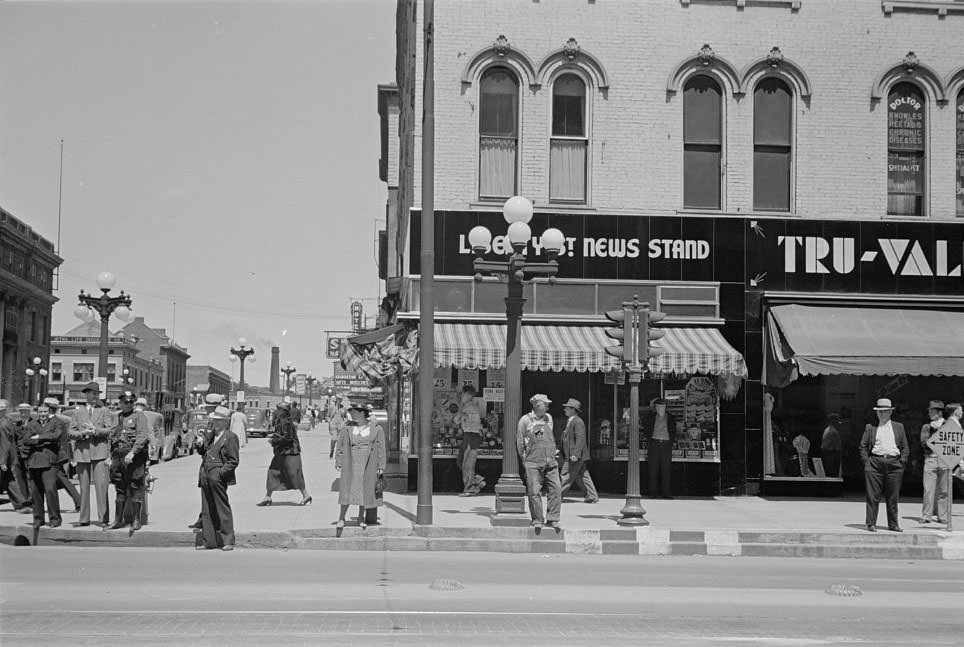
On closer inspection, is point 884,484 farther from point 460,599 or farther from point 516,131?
point 516,131

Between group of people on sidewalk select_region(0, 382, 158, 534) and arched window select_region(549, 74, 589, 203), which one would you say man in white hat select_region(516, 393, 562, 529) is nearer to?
group of people on sidewalk select_region(0, 382, 158, 534)

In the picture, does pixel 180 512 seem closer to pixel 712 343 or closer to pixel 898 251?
pixel 712 343

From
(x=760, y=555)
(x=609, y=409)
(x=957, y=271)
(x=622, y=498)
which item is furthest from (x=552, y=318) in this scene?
(x=957, y=271)

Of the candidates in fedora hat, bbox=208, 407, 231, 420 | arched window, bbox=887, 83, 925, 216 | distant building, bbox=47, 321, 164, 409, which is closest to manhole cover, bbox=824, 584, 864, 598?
fedora hat, bbox=208, 407, 231, 420

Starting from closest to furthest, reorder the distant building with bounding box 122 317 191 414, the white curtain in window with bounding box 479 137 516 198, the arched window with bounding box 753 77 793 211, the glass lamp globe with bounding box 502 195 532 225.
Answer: the glass lamp globe with bounding box 502 195 532 225 → the white curtain in window with bounding box 479 137 516 198 → the arched window with bounding box 753 77 793 211 → the distant building with bounding box 122 317 191 414

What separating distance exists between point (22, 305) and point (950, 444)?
3083 inches

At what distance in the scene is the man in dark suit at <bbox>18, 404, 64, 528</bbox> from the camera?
14297 millimetres

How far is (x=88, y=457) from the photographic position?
50.9 ft

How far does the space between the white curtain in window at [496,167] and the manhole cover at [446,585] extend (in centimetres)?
1016

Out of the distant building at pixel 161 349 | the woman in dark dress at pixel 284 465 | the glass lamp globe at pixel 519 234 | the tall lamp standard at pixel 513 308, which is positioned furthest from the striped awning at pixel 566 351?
the distant building at pixel 161 349

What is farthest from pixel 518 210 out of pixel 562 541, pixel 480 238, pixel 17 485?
pixel 17 485

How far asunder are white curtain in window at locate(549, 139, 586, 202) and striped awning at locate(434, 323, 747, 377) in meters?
2.69

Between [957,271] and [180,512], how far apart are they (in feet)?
47.9

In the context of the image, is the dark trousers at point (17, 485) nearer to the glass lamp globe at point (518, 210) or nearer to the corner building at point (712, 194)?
the corner building at point (712, 194)
